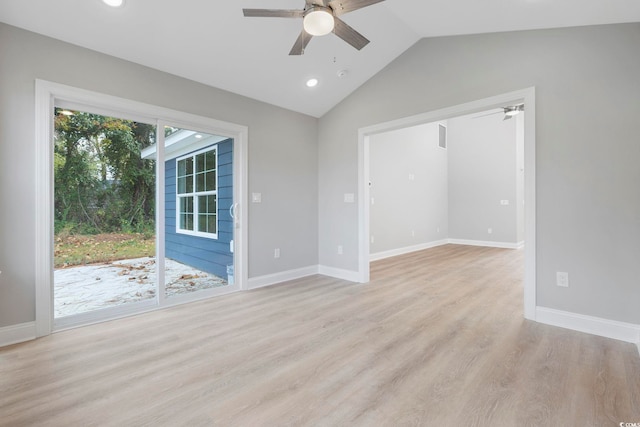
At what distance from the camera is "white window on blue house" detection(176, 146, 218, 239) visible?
3973 millimetres

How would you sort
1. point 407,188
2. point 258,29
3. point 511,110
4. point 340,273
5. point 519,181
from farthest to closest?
point 519,181 < point 407,188 < point 511,110 < point 340,273 < point 258,29

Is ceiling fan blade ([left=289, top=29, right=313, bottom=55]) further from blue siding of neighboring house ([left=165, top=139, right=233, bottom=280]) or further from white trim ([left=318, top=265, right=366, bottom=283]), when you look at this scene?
white trim ([left=318, top=265, right=366, bottom=283])

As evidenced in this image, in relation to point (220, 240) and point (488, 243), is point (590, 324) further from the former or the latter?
point (488, 243)

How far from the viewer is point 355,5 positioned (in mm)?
2143

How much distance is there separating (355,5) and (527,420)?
281 centimetres

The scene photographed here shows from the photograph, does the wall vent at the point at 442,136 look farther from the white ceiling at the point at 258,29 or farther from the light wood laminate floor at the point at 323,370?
the light wood laminate floor at the point at 323,370

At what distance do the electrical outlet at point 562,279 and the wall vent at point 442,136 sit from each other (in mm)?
6251

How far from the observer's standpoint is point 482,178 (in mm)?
8109

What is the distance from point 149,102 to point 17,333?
2433 mm

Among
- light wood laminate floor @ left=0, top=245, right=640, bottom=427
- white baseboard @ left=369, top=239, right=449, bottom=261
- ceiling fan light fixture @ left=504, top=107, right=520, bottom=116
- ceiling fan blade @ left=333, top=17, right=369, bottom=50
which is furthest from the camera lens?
white baseboard @ left=369, top=239, right=449, bottom=261

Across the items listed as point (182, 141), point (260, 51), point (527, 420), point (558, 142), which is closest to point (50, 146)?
point (182, 141)

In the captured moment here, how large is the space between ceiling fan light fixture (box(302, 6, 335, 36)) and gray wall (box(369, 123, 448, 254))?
3938mm

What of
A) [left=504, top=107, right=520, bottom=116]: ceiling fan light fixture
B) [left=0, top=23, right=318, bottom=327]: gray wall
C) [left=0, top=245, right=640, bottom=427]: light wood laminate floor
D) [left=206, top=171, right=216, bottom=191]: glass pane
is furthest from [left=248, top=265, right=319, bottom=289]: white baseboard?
[left=504, top=107, right=520, bottom=116]: ceiling fan light fixture

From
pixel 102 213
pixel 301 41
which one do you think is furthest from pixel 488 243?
pixel 102 213
